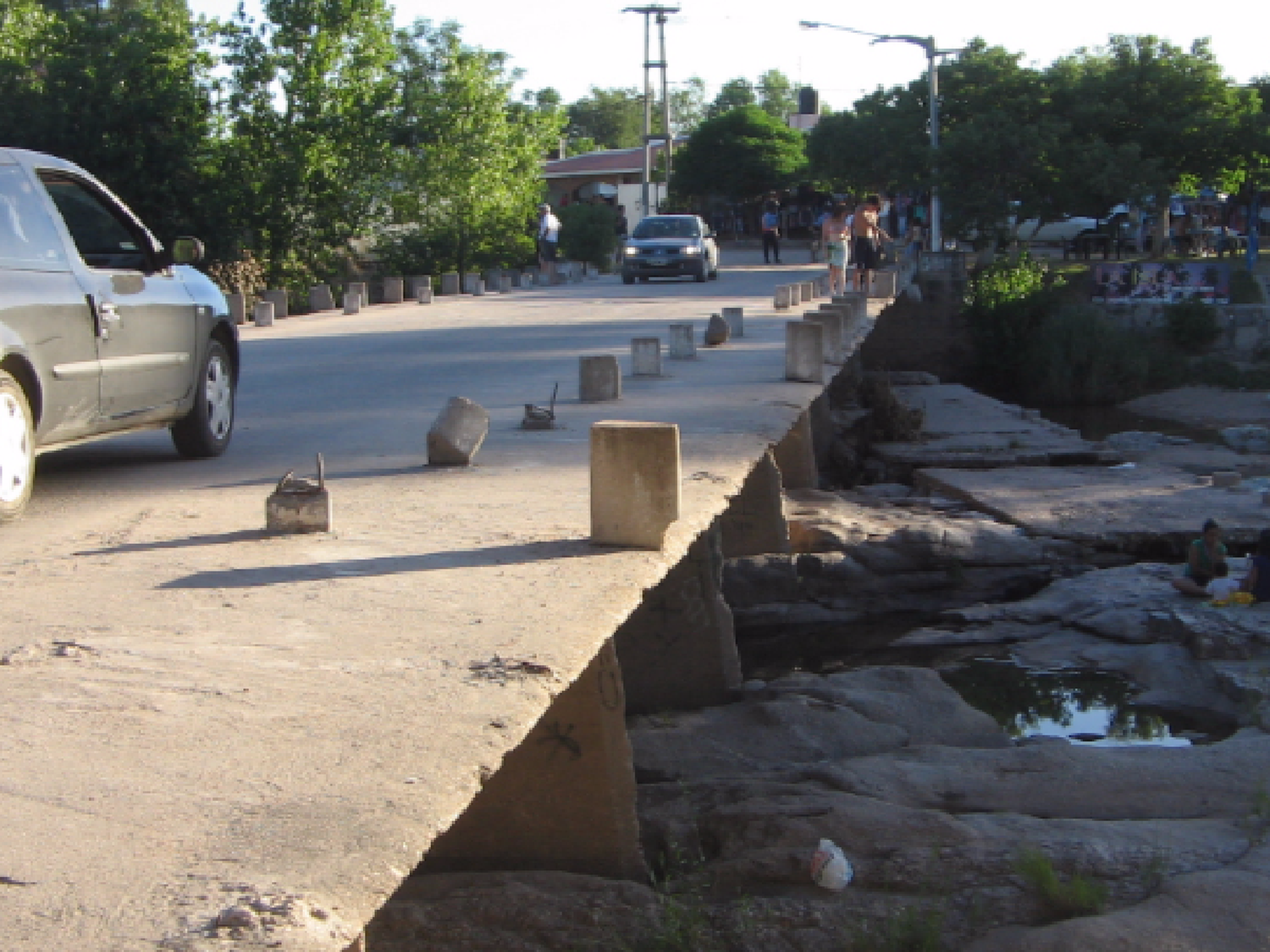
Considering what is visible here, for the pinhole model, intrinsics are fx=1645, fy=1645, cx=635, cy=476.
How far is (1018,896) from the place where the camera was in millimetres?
6547

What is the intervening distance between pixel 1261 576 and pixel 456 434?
7.00m

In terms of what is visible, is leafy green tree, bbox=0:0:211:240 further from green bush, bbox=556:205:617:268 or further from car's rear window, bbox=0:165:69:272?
car's rear window, bbox=0:165:69:272

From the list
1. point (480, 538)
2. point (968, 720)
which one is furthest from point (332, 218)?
point (480, 538)

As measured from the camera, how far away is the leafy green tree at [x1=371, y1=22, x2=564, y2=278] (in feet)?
117

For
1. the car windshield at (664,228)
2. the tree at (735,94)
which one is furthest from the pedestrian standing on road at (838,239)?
the tree at (735,94)

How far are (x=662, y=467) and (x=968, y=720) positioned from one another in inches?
189

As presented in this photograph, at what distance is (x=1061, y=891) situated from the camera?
254 inches

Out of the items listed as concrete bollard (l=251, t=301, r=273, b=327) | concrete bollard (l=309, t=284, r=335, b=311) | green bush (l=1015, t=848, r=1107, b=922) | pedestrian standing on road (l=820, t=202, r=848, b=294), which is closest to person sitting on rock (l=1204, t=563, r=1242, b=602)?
green bush (l=1015, t=848, r=1107, b=922)

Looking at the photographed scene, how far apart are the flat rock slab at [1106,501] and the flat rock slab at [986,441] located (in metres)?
0.64

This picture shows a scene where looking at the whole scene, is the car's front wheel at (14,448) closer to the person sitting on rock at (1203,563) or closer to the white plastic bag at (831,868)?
the white plastic bag at (831,868)

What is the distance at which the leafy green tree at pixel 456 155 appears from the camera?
35.8 m

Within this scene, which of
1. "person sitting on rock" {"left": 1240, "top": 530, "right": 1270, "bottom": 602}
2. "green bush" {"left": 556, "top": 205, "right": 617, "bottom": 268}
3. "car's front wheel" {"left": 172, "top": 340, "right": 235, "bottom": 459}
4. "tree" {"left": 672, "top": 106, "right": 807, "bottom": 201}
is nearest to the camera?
"car's front wheel" {"left": 172, "top": 340, "right": 235, "bottom": 459}

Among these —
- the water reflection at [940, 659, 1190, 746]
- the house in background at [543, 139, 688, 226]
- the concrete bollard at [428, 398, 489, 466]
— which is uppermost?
the house in background at [543, 139, 688, 226]

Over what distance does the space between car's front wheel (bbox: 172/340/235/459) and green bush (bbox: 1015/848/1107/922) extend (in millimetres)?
5045
